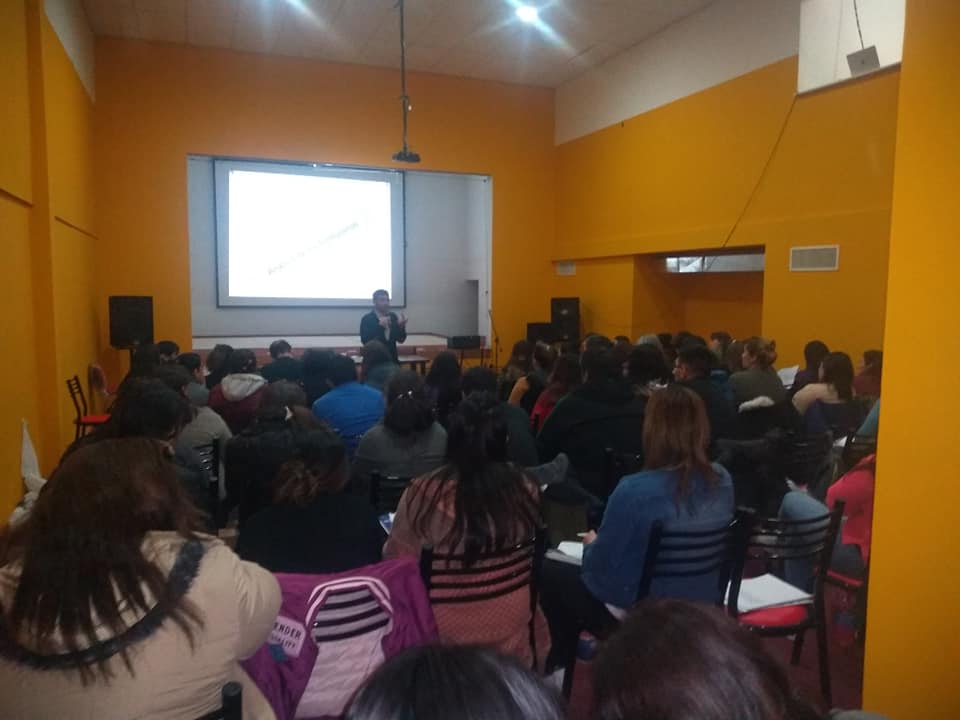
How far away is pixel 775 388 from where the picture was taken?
4.35m

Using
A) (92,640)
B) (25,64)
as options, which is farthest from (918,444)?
(25,64)

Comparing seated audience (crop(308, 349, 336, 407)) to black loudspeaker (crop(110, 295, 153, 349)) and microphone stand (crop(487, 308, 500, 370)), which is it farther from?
microphone stand (crop(487, 308, 500, 370))

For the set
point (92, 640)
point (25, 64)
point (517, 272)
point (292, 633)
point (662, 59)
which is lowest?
point (292, 633)

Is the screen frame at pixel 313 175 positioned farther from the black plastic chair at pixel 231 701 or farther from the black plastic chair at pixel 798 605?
the black plastic chair at pixel 231 701

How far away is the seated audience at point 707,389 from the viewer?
374 centimetres

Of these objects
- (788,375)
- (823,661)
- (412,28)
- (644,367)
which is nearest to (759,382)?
(644,367)

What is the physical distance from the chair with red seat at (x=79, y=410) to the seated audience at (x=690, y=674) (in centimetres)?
553

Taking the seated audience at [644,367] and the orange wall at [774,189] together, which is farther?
the orange wall at [774,189]

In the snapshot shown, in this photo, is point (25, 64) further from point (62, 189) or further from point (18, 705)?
point (18, 705)

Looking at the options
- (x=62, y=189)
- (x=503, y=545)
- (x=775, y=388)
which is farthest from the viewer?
(x=62, y=189)

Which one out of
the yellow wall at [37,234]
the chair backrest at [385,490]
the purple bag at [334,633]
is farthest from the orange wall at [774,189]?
the yellow wall at [37,234]

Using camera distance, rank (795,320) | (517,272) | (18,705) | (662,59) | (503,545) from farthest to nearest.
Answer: (517,272), (662,59), (795,320), (503,545), (18,705)

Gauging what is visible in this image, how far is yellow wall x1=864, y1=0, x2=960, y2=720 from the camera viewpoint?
1769mm

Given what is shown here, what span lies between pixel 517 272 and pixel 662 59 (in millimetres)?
3319
